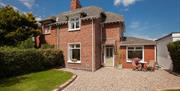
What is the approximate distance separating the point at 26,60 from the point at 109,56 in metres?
10.2

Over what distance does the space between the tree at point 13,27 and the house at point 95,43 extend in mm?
5473

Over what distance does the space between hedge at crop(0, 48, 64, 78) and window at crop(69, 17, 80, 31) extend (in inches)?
138

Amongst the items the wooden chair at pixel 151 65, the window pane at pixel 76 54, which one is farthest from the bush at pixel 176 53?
the window pane at pixel 76 54

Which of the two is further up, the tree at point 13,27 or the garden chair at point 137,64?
the tree at point 13,27

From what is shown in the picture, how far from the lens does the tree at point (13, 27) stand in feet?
85.4

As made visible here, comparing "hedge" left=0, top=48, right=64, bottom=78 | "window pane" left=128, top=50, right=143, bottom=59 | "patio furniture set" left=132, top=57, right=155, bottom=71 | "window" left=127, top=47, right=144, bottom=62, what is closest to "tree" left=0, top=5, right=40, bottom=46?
"hedge" left=0, top=48, right=64, bottom=78

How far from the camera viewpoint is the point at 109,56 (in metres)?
23.4

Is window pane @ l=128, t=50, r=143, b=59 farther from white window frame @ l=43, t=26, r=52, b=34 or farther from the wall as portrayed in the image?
white window frame @ l=43, t=26, r=52, b=34

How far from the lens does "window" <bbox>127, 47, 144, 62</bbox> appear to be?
22.3 meters

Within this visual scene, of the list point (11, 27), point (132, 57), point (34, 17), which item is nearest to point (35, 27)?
point (34, 17)

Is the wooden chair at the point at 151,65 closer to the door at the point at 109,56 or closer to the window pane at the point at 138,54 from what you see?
the window pane at the point at 138,54

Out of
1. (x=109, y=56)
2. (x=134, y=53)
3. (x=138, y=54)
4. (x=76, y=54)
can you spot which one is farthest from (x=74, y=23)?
(x=138, y=54)

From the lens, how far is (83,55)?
21766 millimetres

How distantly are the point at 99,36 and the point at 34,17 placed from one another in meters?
12.6
